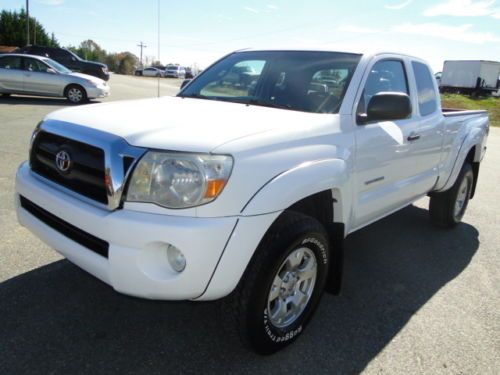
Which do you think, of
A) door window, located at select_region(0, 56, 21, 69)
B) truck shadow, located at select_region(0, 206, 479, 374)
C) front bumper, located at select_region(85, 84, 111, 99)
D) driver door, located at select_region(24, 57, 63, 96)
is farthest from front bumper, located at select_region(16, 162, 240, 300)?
door window, located at select_region(0, 56, 21, 69)

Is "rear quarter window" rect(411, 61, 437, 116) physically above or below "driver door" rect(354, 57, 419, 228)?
above

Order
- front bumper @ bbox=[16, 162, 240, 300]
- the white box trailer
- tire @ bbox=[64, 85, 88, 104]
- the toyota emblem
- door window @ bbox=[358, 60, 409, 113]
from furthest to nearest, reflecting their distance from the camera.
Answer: the white box trailer
tire @ bbox=[64, 85, 88, 104]
door window @ bbox=[358, 60, 409, 113]
the toyota emblem
front bumper @ bbox=[16, 162, 240, 300]

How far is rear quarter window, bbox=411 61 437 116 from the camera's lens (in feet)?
13.3

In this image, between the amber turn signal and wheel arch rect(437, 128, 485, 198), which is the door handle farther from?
the amber turn signal

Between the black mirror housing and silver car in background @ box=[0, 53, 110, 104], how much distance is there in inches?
518

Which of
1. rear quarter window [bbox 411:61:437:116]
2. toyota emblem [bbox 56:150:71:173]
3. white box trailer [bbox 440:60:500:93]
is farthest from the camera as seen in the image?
white box trailer [bbox 440:60:500:93]

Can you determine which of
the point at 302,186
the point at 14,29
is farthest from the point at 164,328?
the point at 14,29

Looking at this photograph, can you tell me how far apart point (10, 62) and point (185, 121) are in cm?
1388

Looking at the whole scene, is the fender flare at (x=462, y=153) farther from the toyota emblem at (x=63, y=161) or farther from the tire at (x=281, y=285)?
the toyota emblem at (x=63, y=161)

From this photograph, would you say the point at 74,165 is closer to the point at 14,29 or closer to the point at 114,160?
the point at 114,160

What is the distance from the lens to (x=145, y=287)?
2156 mm

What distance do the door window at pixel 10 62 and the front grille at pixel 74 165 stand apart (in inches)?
516

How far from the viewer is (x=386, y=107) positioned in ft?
9.67

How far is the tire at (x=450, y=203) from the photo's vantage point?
193 inches
